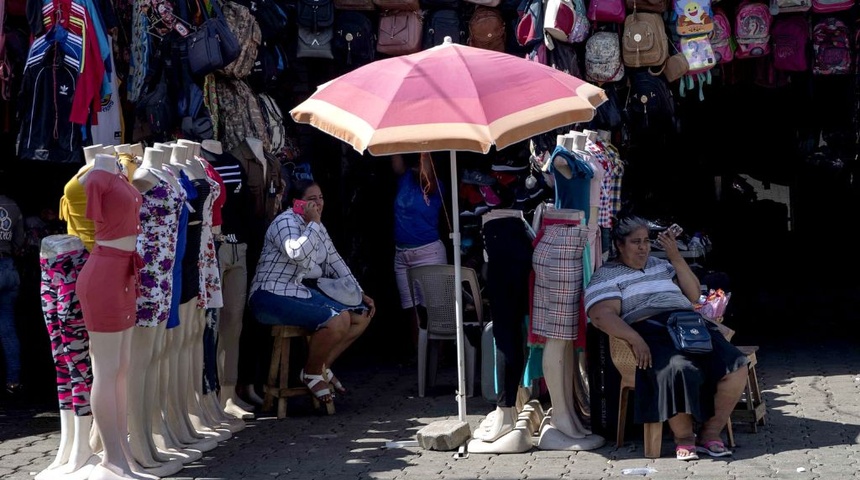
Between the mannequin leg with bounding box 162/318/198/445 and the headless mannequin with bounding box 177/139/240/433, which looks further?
the headless mannequin with bounding box 177/139/240/433

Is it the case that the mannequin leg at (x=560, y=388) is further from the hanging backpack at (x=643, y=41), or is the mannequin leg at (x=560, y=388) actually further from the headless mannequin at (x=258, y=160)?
the hanging backpack at (x=643, y=41)

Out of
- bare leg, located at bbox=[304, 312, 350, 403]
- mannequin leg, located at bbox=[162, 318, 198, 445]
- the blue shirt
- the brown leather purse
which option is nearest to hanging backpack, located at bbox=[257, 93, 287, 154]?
the brown leather purse

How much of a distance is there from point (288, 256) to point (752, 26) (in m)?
4.51

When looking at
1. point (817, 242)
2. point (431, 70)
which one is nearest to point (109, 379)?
point (431, 70)

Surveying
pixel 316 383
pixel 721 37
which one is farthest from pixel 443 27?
pixel 316 383

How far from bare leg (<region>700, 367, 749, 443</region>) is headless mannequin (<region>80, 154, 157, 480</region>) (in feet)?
10.3

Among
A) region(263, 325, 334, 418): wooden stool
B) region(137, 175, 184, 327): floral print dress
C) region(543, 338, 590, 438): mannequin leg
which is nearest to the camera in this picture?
region(137, 175, 184, 327): floral print dress

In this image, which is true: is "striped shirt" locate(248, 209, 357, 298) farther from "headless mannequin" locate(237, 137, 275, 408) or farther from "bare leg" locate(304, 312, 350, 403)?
"headless mannequin" locate(237, 137, 275, 408)

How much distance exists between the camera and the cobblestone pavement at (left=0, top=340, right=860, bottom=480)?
7055mm

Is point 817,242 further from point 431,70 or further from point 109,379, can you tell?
point 109,379

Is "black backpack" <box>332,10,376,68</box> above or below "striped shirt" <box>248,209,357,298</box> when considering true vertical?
above

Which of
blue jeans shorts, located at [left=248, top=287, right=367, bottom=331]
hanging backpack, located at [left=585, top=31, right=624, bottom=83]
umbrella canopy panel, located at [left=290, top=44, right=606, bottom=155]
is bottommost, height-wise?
blue jeans shorts, located at [left=248, top=287, right=367, bottom=331]

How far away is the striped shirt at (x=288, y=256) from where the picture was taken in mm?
8586

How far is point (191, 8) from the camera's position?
31.7ft
